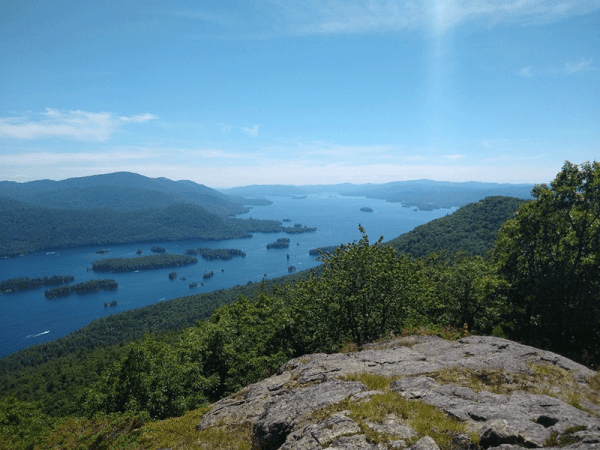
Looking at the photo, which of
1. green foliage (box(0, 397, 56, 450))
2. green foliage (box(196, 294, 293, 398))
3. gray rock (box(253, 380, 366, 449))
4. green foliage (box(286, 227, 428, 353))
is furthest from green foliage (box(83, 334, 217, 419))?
gray rock (box(253, 380, 366, 449))

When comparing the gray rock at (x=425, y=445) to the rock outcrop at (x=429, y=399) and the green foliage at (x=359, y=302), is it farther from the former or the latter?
the green foliage at (x=359, y=302)

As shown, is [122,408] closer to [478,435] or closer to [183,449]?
[183,449]

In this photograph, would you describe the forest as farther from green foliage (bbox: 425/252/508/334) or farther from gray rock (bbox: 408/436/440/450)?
gray rock (bbox: 408/436/440/450)

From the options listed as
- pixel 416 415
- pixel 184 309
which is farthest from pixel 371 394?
pixel 184 309

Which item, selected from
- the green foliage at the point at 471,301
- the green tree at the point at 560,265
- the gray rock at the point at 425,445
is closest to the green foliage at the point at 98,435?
the gray rock at the point at 425,445

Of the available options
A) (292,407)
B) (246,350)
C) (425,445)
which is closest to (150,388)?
(246,350)
